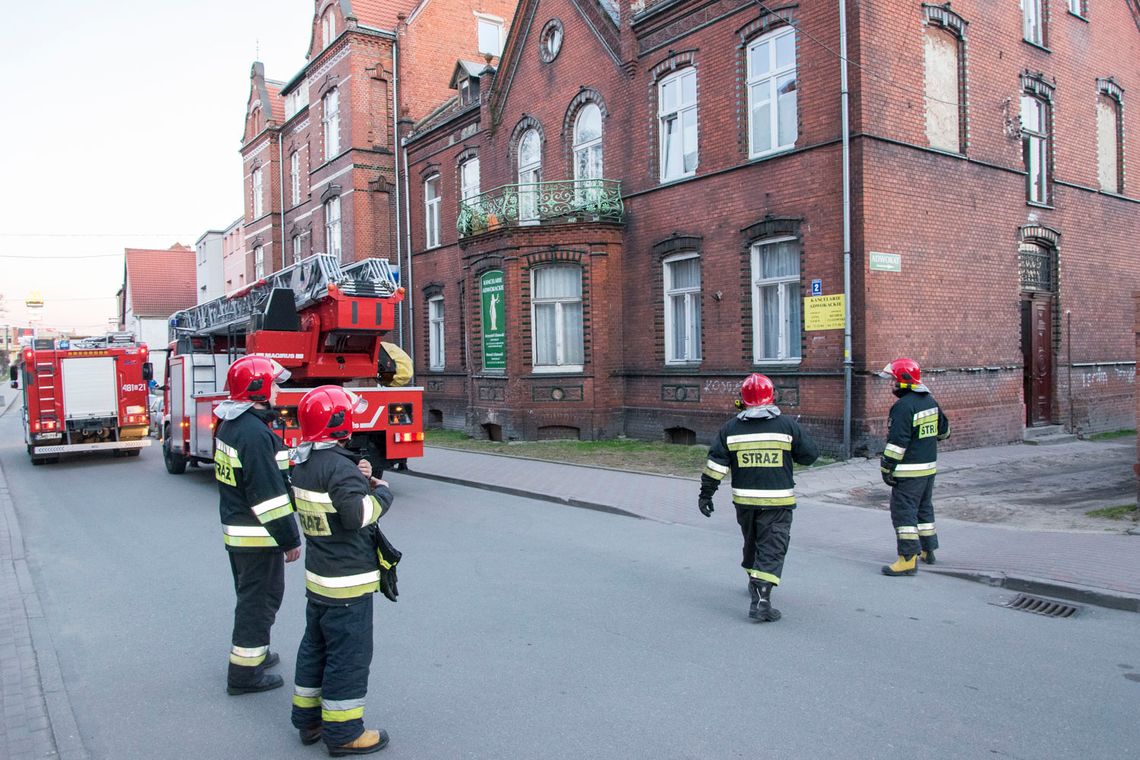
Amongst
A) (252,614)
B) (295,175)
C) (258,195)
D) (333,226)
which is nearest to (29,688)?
(252,614)

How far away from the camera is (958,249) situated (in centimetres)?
1540

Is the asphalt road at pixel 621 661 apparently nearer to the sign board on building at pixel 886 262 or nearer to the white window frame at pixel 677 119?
the sign board on building at pixel 886 262

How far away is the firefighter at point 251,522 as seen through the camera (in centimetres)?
470

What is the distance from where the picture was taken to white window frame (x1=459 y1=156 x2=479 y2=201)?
77.7ft

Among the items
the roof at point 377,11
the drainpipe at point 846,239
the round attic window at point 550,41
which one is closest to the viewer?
the drainpipe at point 846,239

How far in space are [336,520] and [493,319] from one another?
16.2 meters

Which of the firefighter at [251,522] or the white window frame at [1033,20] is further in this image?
the white window frame at [1033,20]

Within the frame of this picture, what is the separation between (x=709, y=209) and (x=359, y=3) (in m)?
18.0

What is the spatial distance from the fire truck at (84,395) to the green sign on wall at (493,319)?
746 centimetres

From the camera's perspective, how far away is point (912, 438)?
23.7 ft

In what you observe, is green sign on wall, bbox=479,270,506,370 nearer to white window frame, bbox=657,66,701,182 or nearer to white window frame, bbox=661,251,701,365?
white window frame, bbox=661,251,701,365

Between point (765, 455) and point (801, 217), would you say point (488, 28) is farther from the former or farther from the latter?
point (765, 455)

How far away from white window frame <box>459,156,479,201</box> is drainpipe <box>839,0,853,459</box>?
1185cm

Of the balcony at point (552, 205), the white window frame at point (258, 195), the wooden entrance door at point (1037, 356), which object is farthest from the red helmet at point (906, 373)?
the white window frame at point (258, 195)
